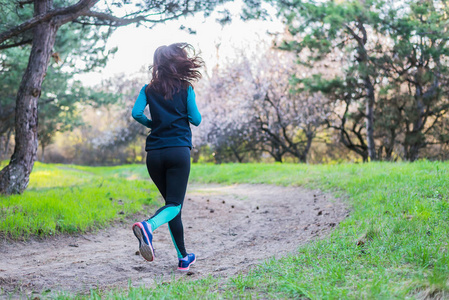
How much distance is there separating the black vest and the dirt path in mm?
1197

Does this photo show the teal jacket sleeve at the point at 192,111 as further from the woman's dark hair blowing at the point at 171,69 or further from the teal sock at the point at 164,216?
the teal sock at the point at 164,216

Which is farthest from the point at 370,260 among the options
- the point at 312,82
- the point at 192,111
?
the point at 312,82

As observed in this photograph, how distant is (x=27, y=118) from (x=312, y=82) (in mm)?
10130

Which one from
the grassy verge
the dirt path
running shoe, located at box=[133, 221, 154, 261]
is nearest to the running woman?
running shoe, located at box=[133, 221, 154, 261]

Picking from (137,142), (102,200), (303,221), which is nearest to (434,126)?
(303,221)

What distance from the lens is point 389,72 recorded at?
45.9 ft

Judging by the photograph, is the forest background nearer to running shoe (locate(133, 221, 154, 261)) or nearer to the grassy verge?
the grassy verge

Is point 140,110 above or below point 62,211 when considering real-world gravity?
above

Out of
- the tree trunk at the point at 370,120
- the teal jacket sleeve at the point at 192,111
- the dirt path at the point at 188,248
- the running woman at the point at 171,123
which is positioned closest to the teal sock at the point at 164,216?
the running woman at the point at 171,123

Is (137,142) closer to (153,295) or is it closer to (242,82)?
(242,82)

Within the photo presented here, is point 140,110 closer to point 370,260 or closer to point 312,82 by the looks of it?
point 370,260

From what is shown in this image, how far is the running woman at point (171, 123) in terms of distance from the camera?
328cm

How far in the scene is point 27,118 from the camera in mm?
6859

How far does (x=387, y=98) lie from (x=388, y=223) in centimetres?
1394
